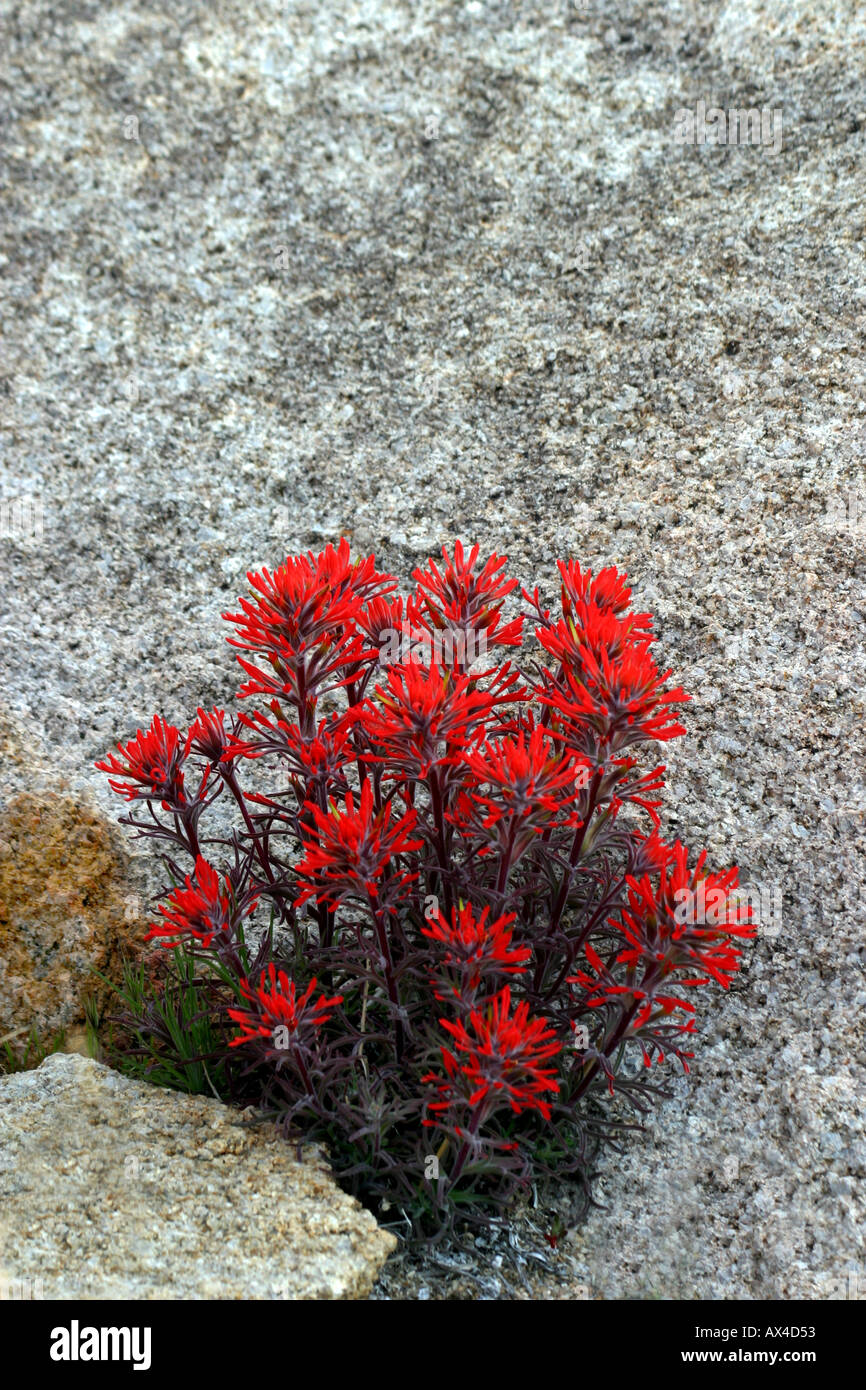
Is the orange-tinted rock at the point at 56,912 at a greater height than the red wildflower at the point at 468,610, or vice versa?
the red wildflower at the point at 468,610

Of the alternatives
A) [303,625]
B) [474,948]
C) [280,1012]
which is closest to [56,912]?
[280,1012]

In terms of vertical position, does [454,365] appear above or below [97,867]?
above

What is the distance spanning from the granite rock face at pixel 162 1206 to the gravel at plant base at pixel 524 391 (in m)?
0.25

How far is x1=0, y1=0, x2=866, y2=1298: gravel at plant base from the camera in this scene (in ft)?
7.97

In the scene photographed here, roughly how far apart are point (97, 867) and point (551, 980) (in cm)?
130

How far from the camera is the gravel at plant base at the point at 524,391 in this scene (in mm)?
2428

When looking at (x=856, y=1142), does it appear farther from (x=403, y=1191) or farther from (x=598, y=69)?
(x=598, y=69)

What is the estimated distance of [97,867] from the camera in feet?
9.36

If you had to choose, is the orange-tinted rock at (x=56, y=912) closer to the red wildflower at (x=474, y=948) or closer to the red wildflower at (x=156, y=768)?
the red wildflower at (x=156, y=768)

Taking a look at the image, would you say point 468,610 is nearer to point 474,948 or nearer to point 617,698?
point 617,698

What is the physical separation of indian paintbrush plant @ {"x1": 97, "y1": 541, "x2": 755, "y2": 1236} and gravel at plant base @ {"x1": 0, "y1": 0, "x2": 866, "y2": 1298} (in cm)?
31

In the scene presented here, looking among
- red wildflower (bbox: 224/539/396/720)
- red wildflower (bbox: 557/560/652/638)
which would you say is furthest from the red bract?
red wildflower (bbox: 224/539/396/720)

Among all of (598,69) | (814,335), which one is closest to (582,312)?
(814,335)

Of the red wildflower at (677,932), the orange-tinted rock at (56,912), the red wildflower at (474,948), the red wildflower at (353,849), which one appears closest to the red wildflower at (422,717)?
the red wildflower at (353,849)
